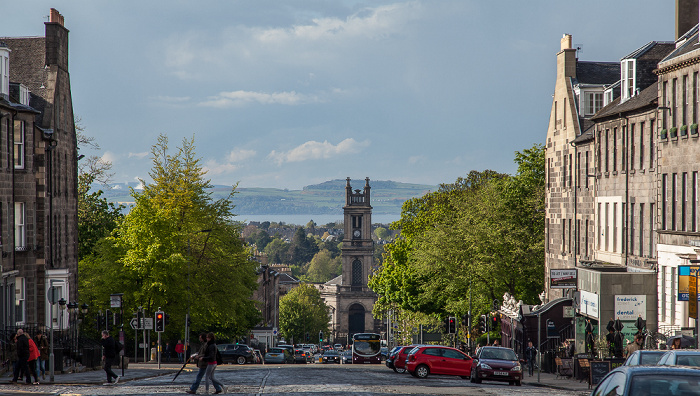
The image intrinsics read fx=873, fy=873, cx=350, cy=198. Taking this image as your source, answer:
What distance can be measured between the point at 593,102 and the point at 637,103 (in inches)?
408

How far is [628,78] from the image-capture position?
139 ft

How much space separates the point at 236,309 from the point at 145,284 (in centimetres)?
708

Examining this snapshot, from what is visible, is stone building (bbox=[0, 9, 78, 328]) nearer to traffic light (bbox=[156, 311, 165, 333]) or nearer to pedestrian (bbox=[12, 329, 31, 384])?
traffic light (bbox=[156, 311, 165, 333])

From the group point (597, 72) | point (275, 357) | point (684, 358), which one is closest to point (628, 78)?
point (597, 72)

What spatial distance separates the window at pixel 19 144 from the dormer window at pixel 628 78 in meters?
27.8

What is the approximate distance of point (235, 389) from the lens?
83.0 feet

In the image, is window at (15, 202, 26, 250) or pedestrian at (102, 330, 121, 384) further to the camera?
window at (15, 202, 26, 250)

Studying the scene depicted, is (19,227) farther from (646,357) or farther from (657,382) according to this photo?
(657,382)

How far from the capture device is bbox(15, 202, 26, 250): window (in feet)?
124

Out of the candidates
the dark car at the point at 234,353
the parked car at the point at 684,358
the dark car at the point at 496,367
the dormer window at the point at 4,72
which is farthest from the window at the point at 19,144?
the parked car at the point at 684,358

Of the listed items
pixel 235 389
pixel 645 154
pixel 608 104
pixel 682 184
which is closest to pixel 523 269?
pixel 608 104

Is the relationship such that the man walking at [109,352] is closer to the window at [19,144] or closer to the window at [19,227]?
the window at [19,227]

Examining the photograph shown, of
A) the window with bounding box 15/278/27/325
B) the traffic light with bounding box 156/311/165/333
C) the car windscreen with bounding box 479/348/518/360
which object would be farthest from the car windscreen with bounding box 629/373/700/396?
the traffic light with bounding box 156/311/165/333

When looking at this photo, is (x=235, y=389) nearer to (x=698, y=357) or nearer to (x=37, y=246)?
(x=698, y=357)
